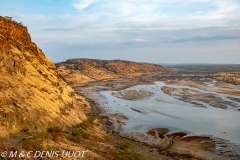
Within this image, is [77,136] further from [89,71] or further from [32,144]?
[89,71]

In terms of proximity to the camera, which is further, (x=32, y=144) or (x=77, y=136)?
(x=77, y=136)

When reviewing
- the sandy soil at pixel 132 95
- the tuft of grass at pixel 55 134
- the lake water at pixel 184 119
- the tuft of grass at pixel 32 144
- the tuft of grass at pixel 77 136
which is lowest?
the lake water at pixel 184 119

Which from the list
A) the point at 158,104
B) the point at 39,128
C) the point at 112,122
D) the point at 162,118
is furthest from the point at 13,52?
the point at 158,104

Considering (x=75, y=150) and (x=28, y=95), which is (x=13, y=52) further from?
(x=75, y=150)

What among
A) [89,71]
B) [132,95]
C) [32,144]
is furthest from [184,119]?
[89,71]

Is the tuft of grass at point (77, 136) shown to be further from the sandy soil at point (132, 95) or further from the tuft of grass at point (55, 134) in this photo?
the sandy soil at point (132, 95)

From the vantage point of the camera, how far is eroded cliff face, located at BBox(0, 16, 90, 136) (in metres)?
14.1

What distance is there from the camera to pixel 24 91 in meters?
16.9

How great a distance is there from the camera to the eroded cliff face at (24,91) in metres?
14.1

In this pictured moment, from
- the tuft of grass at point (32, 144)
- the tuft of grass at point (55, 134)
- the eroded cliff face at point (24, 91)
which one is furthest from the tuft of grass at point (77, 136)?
the tuft of grass at point (32, 144)

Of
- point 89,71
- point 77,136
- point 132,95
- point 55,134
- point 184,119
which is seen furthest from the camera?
point 89,71

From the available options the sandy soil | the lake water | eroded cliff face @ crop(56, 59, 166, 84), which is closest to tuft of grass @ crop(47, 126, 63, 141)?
the lake water

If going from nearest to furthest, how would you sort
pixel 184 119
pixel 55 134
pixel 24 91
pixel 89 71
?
pixel 55 134 < pixel 24 91 < pixel 184 119 < pixel 89 71

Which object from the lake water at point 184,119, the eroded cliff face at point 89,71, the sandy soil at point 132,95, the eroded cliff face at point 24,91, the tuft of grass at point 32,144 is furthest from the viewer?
the eroded cliff face at point 89,71
